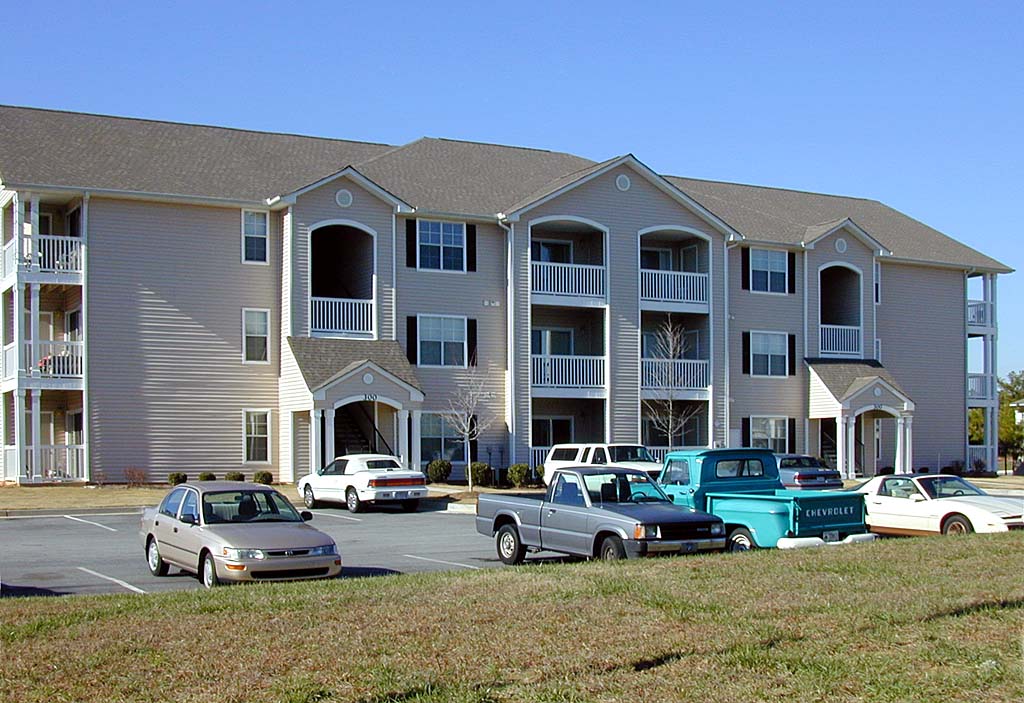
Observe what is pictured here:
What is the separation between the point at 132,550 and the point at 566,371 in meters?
21.2

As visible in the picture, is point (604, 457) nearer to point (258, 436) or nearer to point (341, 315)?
point (341, 315)

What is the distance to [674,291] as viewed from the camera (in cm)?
4150

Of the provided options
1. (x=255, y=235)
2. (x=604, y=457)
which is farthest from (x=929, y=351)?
(x=255, y=235)

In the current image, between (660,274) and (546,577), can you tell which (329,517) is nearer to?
(546,577)

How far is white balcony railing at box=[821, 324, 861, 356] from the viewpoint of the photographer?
45281 millimetres

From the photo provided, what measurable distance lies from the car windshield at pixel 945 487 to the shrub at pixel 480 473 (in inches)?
633

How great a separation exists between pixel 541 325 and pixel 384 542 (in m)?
20.1

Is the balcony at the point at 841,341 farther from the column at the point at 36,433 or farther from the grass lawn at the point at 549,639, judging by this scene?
the grass lawn at the point at 549,639

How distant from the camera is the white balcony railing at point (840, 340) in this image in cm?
4528

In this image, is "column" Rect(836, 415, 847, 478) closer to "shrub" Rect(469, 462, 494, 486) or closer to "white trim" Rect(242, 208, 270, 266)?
"shrub" Rect(469, 462, 494, 486)

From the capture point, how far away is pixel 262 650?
958 centimetres

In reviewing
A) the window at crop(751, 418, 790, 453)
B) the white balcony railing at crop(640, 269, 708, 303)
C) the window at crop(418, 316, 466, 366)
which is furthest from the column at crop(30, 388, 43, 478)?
the window at crop(751, 418, 790, 453)

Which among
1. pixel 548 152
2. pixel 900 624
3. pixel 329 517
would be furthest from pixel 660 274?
pixel 900 624

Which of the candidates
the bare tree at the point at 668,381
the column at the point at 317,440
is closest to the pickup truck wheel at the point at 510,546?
the column at the point at 317,440
